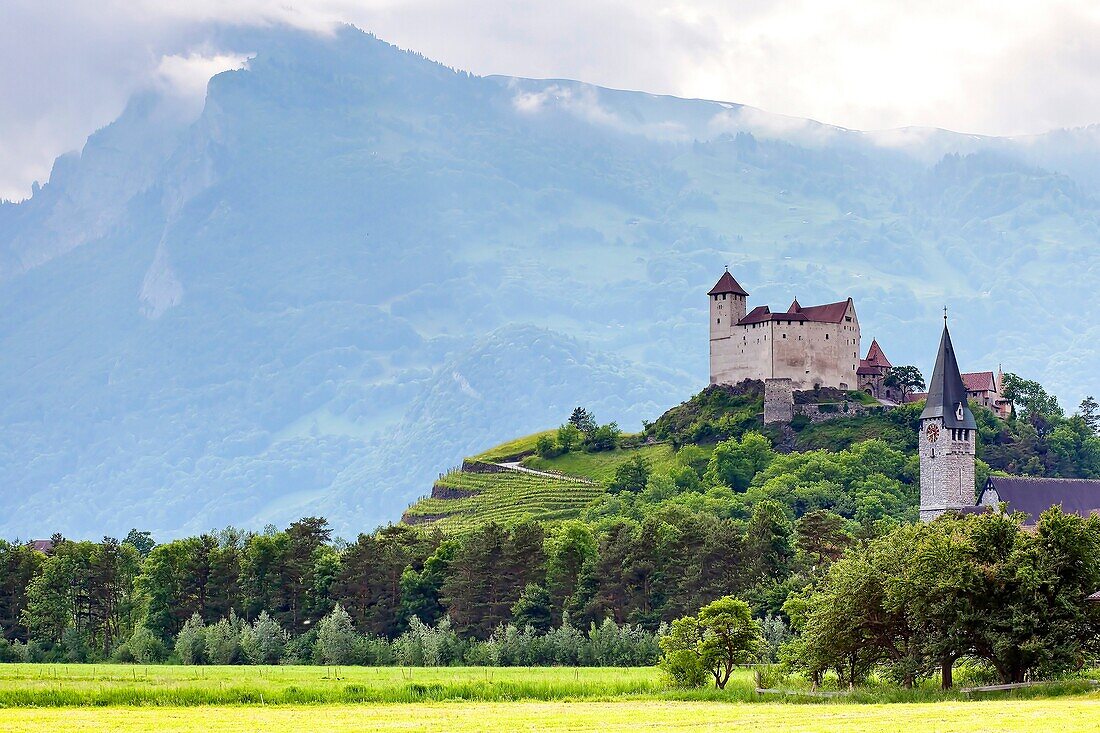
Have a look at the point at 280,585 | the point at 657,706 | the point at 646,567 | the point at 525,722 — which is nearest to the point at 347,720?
the point at 525,722

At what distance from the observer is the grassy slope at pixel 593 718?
50406 mm

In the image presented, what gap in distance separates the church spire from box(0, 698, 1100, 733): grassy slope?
8107cm

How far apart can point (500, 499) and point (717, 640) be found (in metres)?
104

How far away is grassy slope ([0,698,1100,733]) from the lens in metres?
50.4

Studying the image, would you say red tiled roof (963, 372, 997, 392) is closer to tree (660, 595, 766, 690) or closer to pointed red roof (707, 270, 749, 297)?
pointed red roof (707, 270, 749, 297)

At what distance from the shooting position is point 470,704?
67375 mm

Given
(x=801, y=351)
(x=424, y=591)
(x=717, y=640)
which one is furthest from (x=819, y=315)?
(x=717, y=640)

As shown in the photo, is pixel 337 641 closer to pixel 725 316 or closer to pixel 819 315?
pixel 819 315

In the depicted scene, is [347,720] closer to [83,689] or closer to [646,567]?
[83,689]

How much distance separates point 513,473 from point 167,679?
4485 inches

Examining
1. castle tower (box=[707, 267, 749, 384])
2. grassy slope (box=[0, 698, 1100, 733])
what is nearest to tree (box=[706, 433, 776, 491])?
castle tower (box=[707, 267, 749, 384])

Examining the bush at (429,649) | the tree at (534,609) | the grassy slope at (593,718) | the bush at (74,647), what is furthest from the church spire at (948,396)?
the grassy slope at (593,718)

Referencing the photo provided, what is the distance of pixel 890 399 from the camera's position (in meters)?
182

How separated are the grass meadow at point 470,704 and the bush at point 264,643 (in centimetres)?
1049
